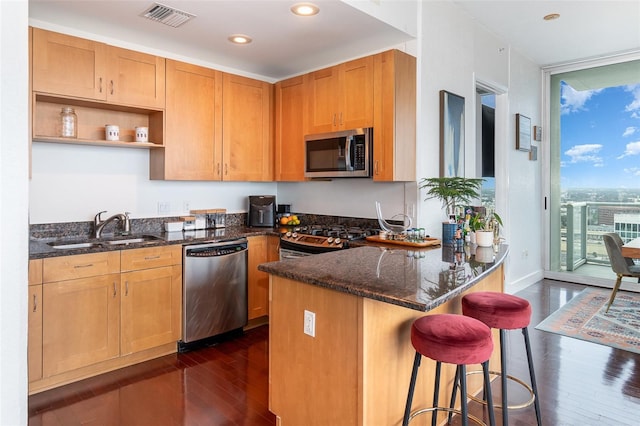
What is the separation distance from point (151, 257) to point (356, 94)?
2.16 metres

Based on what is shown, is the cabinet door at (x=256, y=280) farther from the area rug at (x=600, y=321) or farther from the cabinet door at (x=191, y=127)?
the area rug at (x=600, y=321)

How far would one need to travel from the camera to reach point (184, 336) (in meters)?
3.29

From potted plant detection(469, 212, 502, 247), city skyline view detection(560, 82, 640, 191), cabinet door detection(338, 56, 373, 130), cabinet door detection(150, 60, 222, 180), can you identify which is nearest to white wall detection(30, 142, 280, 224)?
cabinet door detection(150, 60, 222, 180)

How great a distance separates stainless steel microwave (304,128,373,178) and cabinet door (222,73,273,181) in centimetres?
57

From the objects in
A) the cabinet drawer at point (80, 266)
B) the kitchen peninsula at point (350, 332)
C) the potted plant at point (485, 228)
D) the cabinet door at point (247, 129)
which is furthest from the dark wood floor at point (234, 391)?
the cabinet door at point (247, 129)

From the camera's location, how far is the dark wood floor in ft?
7.76

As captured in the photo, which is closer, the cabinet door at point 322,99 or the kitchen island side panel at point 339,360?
the kitchen island side panel at point 339,360

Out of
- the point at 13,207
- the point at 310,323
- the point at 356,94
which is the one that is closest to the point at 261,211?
the point at 356,94

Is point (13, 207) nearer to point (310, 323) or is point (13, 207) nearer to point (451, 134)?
point (310, 323)

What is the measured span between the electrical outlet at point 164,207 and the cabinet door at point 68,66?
3.53ft

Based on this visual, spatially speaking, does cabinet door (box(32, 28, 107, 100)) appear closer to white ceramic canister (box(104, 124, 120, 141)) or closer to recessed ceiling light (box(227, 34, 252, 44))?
white ceramic canister (box(104, 124, 120, 141))

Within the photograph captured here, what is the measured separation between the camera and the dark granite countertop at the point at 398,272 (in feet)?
5.27

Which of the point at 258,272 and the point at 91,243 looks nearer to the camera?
the point at 91,243

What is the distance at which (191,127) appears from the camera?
12.1 ft
